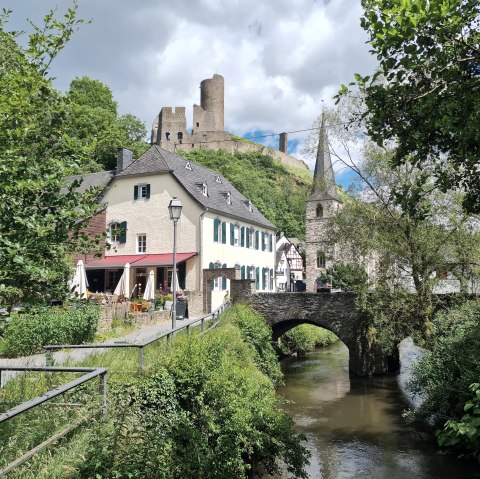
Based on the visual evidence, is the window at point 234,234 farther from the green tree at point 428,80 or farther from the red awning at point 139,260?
the green tree at point 428,80

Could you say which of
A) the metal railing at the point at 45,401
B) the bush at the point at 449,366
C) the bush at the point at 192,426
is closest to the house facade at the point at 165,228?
the bush at the point at 449,366

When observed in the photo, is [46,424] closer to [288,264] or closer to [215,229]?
[215,229]

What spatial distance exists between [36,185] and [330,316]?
65.6ft

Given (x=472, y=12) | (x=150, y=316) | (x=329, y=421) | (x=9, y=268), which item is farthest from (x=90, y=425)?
(x=150, y=316)

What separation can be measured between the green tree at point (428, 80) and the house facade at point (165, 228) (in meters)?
21.3

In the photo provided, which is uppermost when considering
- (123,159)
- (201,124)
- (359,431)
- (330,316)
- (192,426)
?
(201,124)

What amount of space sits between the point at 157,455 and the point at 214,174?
31499mm

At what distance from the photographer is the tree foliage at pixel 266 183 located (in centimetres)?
7110

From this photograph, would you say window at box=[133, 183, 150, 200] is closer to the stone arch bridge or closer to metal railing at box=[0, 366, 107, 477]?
the stone arch bridge

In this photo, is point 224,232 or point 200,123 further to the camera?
point 200,123

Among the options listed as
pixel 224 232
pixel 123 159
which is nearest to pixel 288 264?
pixel 224 232

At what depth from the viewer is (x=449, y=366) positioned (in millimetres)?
12648

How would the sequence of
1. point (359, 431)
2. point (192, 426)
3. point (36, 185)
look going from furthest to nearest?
point (359, 431)
point (192, 426)
point (36, 185)

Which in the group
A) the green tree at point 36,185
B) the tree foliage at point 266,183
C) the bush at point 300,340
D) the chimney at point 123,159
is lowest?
the bush at point 300,340
